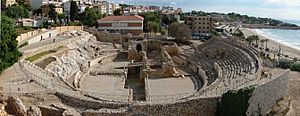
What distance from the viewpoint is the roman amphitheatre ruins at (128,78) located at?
2230 cm

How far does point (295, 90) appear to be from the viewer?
31422 millimetres

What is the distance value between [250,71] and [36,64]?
734 inches

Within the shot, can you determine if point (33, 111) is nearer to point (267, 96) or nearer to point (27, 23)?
point (267, 96)

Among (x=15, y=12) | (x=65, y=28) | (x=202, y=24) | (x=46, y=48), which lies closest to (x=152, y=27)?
(x=202, y=24)

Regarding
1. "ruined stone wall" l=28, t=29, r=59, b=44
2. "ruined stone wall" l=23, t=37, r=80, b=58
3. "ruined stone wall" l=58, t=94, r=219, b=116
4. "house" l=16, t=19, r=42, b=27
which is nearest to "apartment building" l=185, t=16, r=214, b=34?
"house" l=16, t=19, r=42, b=27

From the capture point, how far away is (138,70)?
49031mm

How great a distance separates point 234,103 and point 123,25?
52.3 m

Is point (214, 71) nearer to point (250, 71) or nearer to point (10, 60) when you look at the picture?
point (250, 71)

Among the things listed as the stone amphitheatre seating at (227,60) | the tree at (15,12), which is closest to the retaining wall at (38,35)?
the tree at (15,12)

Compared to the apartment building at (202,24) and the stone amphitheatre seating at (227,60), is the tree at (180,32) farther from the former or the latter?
the apartment building at (202,24)

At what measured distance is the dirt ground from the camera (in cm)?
2645

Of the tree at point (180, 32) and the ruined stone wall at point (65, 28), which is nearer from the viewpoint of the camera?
the ruined stone wall at point (65, 28)

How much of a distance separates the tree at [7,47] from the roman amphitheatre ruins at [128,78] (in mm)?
664

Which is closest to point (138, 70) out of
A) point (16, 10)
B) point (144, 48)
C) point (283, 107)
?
point (144, 48)
